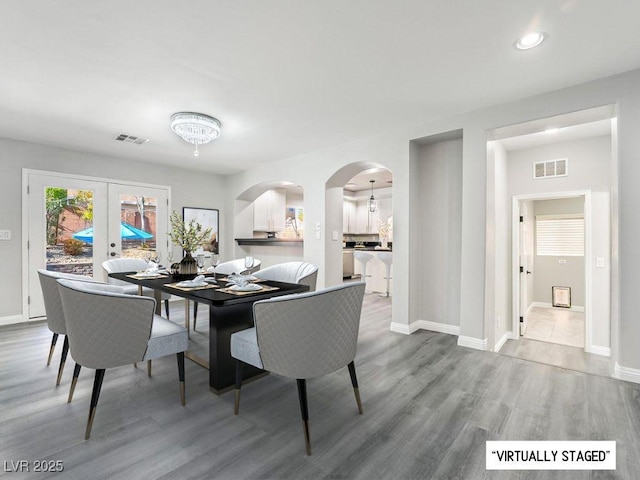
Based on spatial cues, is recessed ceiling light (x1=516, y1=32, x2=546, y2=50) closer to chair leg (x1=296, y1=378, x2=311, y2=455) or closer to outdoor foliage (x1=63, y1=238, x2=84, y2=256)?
chair leg (x1=296, y1=378, x2=311, y2=455)

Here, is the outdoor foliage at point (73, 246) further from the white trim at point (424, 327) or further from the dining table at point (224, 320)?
the white trim at point (424, 327)

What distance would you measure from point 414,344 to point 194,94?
3.35 metres

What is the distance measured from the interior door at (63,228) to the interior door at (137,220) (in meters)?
0.14

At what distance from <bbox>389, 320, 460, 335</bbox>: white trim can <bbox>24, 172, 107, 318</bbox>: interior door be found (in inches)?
179

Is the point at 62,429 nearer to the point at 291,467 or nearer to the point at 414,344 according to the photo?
the point at 291,467

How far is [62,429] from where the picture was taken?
1.81 meters

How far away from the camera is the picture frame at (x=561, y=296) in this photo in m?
5.97

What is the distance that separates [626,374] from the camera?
2.47m

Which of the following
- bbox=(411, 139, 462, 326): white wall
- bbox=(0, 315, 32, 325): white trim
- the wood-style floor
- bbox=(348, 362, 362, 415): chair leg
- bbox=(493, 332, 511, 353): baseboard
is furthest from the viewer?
bbox=(0, 315, 32, 325): white trim

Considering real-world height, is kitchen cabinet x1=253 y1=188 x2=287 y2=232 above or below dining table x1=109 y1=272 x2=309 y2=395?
above

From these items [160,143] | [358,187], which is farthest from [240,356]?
[358,187]

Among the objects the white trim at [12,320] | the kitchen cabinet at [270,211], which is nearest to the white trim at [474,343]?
the kitchen cabinet at [270,211]

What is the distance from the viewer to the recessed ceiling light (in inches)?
78.5

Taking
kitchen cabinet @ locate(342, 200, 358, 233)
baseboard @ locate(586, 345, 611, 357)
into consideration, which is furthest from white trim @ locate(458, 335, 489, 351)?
kitchen cabinet @ locate(342, 200, 358, 233)
